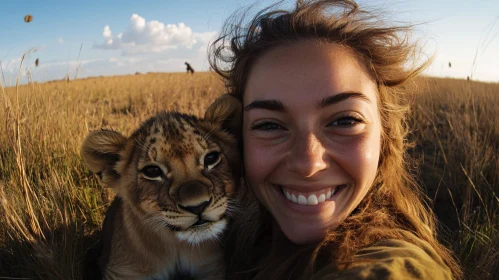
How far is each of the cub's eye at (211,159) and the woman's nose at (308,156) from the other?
54 cm

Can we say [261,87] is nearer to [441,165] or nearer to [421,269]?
[421,269]

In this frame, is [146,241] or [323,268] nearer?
[323,268]

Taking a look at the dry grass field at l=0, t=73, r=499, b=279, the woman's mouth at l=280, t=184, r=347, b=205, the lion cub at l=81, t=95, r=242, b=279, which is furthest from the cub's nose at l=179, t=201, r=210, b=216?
the dry grass field at l=0, t=73, r=499, b=279

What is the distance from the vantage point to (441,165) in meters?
5.30

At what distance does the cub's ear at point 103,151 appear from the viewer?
7.64 feet

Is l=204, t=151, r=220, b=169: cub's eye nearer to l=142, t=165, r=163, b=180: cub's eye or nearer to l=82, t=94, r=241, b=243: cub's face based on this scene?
l=82, t=94, r=241, b=243: cub's face

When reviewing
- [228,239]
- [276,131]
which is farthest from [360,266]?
[228,239]

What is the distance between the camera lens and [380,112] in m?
2.30

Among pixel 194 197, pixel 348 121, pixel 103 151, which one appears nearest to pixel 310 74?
pixel 348 121

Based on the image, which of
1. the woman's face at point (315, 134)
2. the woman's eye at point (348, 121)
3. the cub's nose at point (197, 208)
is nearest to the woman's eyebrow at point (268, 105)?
the woman's face at point (315, 134)

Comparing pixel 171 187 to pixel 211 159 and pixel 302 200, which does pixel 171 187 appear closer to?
pixel 211 159

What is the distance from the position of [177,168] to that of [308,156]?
2.46 feet

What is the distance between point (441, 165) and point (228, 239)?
12.7ft

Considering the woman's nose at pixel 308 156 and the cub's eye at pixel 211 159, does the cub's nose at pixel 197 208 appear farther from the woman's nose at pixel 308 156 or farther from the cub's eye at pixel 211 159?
the woman's nose at pixel 308 156
